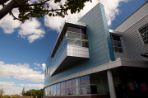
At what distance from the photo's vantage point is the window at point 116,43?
15064 millimetres

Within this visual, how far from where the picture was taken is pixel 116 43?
606 inches

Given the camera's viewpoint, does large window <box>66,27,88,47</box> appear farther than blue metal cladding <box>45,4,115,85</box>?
Yes

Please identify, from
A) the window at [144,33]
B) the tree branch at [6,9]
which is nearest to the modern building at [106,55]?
the window at [144,33]

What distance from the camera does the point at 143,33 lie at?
13.1 meters

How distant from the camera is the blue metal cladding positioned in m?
12.6

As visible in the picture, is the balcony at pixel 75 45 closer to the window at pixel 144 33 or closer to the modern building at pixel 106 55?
the modern building at pixel 106 55

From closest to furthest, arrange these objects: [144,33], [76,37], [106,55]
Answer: [106,55] < [144,33] < [76,37]

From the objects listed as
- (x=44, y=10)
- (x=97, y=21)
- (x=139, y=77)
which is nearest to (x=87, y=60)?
(x=97, y=21)

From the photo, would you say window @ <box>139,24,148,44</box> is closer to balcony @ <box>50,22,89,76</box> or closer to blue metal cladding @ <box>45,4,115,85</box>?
blue metal cladding @ <box>45,4,115,85</box>

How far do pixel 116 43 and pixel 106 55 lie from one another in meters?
3.68

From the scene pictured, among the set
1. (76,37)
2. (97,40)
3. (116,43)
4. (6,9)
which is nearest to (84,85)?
(97,40)

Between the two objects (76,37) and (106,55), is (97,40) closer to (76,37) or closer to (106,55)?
(106,55)

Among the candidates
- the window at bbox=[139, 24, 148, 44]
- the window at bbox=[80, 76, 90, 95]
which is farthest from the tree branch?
the window at bbox=[139, 24, 148, 44]

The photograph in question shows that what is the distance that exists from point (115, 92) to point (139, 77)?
3.22m
